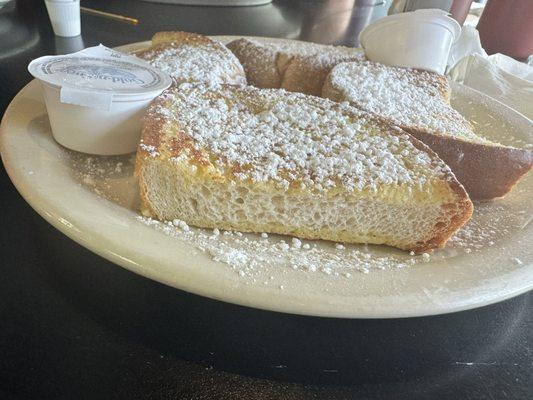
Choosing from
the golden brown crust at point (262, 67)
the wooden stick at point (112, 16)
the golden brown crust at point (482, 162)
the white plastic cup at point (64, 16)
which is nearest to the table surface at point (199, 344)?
the golden brown crust at point (482, 162)

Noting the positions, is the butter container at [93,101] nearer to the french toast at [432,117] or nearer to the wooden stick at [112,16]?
the french toast at [432,117]

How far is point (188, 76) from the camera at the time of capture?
47.3 inches

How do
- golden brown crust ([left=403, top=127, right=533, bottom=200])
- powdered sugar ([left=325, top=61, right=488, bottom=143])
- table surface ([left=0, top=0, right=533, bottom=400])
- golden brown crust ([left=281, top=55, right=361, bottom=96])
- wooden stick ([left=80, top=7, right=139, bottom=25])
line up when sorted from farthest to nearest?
wooden stick ([left=80, top=7, right=139, bottom=25])
golden brown crust ([left=281, top=55, right=361, bottom=96])
powdered sugar ([left=325, top=61, right=488, bottom=143])
golden brown crust ([left=403, top=127, right=533, bottom=200])
table surface ([left=0, top=0, right=533, bottom=400])

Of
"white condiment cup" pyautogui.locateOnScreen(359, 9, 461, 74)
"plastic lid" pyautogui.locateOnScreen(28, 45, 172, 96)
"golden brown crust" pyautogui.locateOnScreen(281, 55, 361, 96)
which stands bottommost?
"golden brown crust" pyautogui.locateOnScreen(281, 55, 361, 96)

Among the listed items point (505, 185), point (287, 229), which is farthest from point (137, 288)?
point (505, 185)

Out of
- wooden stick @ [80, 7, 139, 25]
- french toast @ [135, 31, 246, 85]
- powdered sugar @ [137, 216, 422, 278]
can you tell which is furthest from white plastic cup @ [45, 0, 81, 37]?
powdered sugar @ [137, 216, 422, 278]

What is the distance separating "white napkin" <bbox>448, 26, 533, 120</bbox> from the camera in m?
1.64

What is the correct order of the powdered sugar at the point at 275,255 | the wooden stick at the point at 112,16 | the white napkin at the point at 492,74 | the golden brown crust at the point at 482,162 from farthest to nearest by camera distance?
the wooden stick at the point at 112,16 < the white napkin at the point at 492,74 < the golden brown crust at the point at 482,162 < the powdered sugar at the point at 275,255

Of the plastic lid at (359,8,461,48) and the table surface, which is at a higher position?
the plastic lid at (359,8,461,48)

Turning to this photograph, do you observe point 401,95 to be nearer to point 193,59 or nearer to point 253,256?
point 193,59

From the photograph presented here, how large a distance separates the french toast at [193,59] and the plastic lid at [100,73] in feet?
0.40

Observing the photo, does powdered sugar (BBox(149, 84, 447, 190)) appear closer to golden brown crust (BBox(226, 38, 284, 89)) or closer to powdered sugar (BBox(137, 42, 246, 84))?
powdered sugar (BBox(137, 42, 246, 84))

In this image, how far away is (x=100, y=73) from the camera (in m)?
1.00

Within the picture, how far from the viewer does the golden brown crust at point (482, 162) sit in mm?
1041
